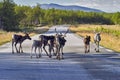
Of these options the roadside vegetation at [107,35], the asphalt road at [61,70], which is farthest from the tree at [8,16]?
the asphalt road at [61,70]

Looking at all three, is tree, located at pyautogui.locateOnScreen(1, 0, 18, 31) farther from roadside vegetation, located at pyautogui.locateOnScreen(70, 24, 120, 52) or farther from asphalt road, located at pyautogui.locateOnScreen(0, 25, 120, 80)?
asphalt road, located at pyautogui.locateOnScreen(0, 25, 120, 80)

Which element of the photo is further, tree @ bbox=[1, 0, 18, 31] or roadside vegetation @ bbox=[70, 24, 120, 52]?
tree @ bbox=[1, 0, 18, 31]

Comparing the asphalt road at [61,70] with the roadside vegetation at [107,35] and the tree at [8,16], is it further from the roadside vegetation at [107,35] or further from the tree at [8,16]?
the tree at [8,16]

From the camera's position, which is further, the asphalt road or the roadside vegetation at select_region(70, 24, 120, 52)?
the roadside vegetation at select_region(70, 24, 120, 52)

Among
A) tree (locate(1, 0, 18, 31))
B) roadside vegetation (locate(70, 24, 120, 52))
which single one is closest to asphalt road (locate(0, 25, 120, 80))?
roadside vegetation (locate(70, 24, 120, 52))

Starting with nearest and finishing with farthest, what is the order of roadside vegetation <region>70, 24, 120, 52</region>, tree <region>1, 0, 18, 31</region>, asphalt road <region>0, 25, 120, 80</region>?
1. asphalt road <region>0, 25, 120, 80</region>
2. roadside vegetation <region>70, 24, 120, 52</region>
3. tree <region>1, 0, 18, 31</region>

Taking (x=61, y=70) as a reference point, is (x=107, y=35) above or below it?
below

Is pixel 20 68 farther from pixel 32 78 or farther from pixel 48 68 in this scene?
pixel 32 78

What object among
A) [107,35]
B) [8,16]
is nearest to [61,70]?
[107,35]

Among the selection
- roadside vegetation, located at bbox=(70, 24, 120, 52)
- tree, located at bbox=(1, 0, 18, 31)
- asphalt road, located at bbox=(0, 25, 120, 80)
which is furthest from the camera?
tree, located at bbox=(1, 0, 18, 31)

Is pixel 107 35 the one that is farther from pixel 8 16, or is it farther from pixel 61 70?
pixel 61 70

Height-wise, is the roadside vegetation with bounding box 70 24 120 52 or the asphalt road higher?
the asphalt road

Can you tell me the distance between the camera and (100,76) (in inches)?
640

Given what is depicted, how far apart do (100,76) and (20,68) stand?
416 cm
